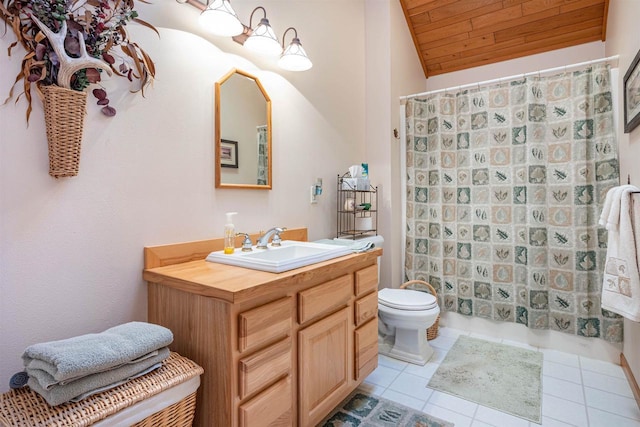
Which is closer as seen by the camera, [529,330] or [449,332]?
[529,330]

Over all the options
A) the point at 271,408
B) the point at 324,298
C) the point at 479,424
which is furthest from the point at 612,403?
the point at 271,408

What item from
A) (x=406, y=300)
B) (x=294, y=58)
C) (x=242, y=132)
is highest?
(x=294, y=58)

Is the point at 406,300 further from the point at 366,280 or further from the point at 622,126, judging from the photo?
the point at 622,126

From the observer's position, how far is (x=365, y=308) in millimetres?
1832

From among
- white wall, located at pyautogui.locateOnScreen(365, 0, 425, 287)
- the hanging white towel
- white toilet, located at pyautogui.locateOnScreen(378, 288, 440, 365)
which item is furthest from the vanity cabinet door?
the hanging white towel

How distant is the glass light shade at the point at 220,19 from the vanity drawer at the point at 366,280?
1.33 meters

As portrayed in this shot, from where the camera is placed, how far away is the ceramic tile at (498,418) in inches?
65.3

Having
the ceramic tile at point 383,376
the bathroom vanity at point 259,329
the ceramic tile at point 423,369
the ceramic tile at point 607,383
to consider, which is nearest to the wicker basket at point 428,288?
the ceramic tile at point 423,369

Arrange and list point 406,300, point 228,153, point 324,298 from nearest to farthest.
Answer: point 324,298
point 228,153
point 406,300

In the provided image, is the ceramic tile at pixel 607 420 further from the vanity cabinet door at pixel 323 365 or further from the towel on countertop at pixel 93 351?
the towel on countertop at pixel 93 351

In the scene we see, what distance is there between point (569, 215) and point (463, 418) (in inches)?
60.2

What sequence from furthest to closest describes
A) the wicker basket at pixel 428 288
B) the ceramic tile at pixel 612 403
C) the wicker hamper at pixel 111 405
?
the wicker basket at pixel 428 288
the ceramic tile at pixel 612 403
the wicker hamper at pixel 111 405

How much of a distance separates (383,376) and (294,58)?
1.98 metres

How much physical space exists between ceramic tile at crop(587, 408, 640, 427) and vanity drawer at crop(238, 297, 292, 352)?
5.24 feet
